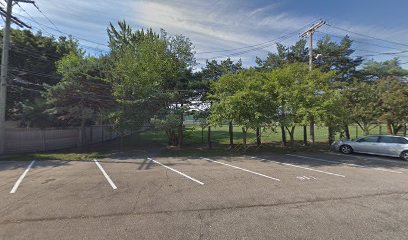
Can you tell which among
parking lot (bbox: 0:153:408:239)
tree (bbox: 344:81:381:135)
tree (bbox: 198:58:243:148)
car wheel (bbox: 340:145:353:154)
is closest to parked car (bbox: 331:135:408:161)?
car wheel (bbox: 340:145:353:154)

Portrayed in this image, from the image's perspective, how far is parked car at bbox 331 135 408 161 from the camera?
12.0 meters

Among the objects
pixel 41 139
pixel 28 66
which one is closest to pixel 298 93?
pixel 41 139

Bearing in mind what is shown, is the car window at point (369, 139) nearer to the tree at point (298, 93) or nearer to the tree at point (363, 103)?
the tree at point (363, 103)

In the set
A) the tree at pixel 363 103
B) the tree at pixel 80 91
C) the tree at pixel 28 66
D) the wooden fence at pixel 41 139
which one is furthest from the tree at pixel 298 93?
the tree at pixel 28 66

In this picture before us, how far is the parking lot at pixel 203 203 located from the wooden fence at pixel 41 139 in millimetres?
5875

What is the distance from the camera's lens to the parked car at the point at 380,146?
12.0 metres

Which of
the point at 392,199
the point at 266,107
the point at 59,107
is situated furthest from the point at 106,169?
the point at 392,199

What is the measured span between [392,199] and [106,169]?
32.0ft

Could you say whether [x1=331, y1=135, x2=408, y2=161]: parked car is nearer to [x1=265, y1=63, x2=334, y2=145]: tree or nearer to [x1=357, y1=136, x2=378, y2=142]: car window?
[x1=357, y1=136, x2=378, y2=142]: car window

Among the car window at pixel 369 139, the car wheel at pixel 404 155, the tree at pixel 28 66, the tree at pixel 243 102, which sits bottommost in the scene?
the car wheel at pixel 404 155

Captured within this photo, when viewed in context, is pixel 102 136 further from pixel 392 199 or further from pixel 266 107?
pixel 392 199

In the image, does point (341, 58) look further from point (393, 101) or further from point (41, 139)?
point (41, 139)

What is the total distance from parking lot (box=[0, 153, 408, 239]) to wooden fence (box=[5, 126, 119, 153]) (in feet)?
19.3

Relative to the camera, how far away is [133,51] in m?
16.9
